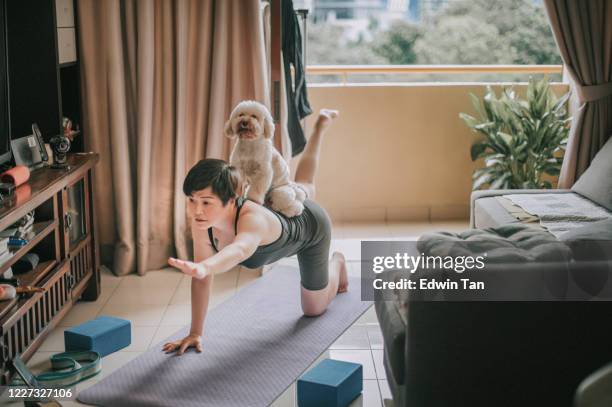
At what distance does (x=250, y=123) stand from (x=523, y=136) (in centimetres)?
234

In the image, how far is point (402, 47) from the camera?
8883mm

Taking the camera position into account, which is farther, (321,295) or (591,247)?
(321,295)

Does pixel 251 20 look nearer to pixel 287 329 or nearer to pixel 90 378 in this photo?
pixel 287 329

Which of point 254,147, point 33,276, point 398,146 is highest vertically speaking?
point 254,147

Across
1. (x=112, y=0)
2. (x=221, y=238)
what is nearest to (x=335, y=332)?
(x=221, y=238)

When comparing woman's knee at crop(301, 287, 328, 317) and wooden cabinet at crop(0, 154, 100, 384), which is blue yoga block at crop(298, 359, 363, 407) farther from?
wooden cabinet at crop(0, 154, 100, 384)

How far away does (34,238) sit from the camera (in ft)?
10.8

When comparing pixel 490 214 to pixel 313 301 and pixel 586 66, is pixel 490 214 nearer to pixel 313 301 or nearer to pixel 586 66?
pixel 313 301

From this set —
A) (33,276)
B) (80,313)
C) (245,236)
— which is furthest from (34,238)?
(245,236)

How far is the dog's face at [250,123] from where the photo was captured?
11.0 ft

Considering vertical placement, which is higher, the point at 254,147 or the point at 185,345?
the point at 254,147

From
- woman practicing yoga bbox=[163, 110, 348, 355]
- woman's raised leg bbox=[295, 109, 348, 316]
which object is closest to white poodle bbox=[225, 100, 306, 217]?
woman practicing yoga bbox=[163, 110, 348, 355]

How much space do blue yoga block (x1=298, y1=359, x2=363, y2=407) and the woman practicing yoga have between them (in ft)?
1.69

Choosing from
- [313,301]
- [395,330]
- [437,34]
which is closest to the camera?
[395,330]
